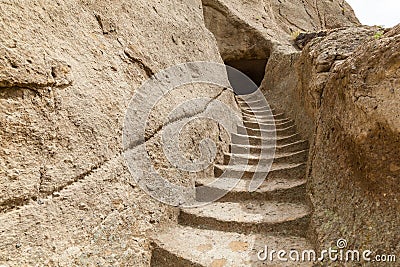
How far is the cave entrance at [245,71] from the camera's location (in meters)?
8.78

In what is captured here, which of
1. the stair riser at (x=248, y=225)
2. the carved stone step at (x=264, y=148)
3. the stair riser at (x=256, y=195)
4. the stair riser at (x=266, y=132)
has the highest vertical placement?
the stair riser at (x=266, y=132)

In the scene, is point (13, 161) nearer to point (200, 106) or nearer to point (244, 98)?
point (200, 106)

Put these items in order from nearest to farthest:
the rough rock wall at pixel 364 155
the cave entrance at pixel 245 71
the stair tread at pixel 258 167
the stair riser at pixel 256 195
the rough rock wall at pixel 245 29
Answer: the rough rock wall at pixel 364 155, the stair riser at pixel 256 195, the stair tread at pixel 258 167, the rough rock wall at pixel 245 29, the cave entrance at pixel 245 71

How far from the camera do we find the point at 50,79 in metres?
1.64

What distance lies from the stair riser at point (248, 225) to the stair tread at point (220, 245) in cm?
5

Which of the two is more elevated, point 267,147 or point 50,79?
point 50,79

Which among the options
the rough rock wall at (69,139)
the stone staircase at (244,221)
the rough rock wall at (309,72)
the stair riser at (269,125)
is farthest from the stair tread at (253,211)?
the stair riser at (269,125)

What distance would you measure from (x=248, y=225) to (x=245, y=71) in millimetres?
7943

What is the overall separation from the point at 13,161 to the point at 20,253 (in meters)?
0.49

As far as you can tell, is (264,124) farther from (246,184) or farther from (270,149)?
(246,184)

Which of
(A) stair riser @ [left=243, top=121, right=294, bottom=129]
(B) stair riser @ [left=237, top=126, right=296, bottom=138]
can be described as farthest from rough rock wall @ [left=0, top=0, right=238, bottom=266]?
(A) stair riser @ [left=243, top=121, right=294, bottom=129]

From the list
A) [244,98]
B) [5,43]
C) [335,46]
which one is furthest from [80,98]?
[244,98]

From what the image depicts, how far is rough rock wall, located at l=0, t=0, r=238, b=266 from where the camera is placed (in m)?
1.43

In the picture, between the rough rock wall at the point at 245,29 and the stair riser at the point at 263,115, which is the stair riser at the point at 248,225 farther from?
the rough rock wall at the point at 245,29
